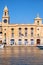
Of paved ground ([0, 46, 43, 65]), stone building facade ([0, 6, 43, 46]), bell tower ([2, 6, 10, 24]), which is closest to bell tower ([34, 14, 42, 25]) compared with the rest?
stone building facade ([0, 6, 43, 46])

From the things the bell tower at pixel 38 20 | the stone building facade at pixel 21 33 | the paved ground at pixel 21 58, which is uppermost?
the bell tower at pixel 38 20

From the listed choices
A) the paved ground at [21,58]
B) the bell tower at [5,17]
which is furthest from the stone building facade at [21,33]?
the paved ground at [21,58]

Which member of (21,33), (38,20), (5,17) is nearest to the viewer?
(38,20)

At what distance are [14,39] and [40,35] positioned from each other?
10336mm

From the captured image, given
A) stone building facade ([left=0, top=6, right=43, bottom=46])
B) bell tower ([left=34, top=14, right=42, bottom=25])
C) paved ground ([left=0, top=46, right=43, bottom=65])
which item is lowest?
paved ground ([left=0, top=46, right=43, bottom=65])

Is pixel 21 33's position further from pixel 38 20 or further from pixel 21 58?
pixel 21 58

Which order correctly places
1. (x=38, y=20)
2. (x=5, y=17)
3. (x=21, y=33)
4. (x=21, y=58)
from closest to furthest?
1. (x=21, y=58)
2. (x=38, y=20)
3. (x=21, y=33)
4. (x=5, y=17)

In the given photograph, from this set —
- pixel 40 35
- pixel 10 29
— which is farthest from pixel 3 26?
pixel 40 35

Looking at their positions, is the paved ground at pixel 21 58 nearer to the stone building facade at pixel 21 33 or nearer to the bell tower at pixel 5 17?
the stone building facade at pixel 21 33

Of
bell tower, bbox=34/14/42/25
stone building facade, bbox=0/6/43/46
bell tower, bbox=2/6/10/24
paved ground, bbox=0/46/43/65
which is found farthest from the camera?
bell tower, bbox=2/6/10/24

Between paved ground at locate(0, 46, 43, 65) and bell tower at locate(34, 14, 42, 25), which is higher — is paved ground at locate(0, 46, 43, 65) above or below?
below

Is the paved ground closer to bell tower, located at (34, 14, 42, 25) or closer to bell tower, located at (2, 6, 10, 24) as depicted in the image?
bell tower, located at (34, 14, 42, 25)

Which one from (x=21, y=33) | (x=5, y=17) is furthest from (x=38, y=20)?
(x=5, y=17)

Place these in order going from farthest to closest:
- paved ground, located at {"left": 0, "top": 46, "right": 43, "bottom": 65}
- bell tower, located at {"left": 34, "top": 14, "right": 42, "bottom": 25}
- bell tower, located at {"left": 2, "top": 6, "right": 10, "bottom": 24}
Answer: bell tower, located at {"left": 2, "top": 6, "right": 10, "bottom": 24}
bell tower, located at {"left": 34, "top": 14, "right": 42, "bottom": 25}
paved ground, located at {"left": 0, "top": 46, "right": 43, "bottom": 65}
